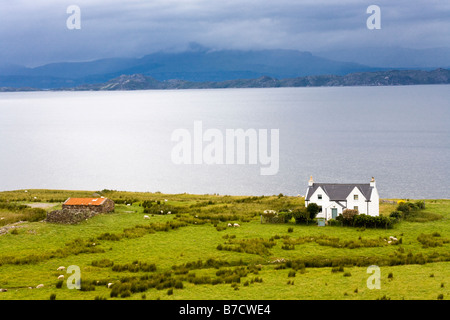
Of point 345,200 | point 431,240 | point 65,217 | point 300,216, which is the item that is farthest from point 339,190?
point 65,217

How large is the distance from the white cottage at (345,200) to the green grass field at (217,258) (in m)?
4.20

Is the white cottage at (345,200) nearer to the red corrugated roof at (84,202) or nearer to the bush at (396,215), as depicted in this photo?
the bush at (396,215)

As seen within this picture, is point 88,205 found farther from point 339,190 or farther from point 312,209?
point 339,190

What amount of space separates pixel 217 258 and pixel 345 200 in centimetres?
1978

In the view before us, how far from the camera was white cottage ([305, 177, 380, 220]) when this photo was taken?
51094mm

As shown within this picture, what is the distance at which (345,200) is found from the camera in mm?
51344

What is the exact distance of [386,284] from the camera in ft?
95.7

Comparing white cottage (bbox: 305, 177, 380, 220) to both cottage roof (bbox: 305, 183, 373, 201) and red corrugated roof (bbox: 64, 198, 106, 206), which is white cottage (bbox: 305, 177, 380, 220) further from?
red corrugated roof (bbox: 64, 198, 106, 206)

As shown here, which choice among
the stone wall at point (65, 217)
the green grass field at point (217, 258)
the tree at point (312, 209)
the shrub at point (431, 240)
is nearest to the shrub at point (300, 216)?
the green grass field at point (217, 258)

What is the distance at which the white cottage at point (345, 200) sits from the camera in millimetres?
51094

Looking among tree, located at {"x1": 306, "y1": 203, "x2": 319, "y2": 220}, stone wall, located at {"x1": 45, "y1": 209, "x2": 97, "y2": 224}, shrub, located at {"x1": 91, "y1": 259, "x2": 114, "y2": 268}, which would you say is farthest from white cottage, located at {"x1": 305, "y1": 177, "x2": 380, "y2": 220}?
shrub, located at {"x1": 91, "y1": 259, "x2": 114, "y2": 268}

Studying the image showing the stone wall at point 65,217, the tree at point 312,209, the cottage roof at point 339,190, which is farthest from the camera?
the cottage roof at point 339,190

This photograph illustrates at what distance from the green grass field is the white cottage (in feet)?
13.8
